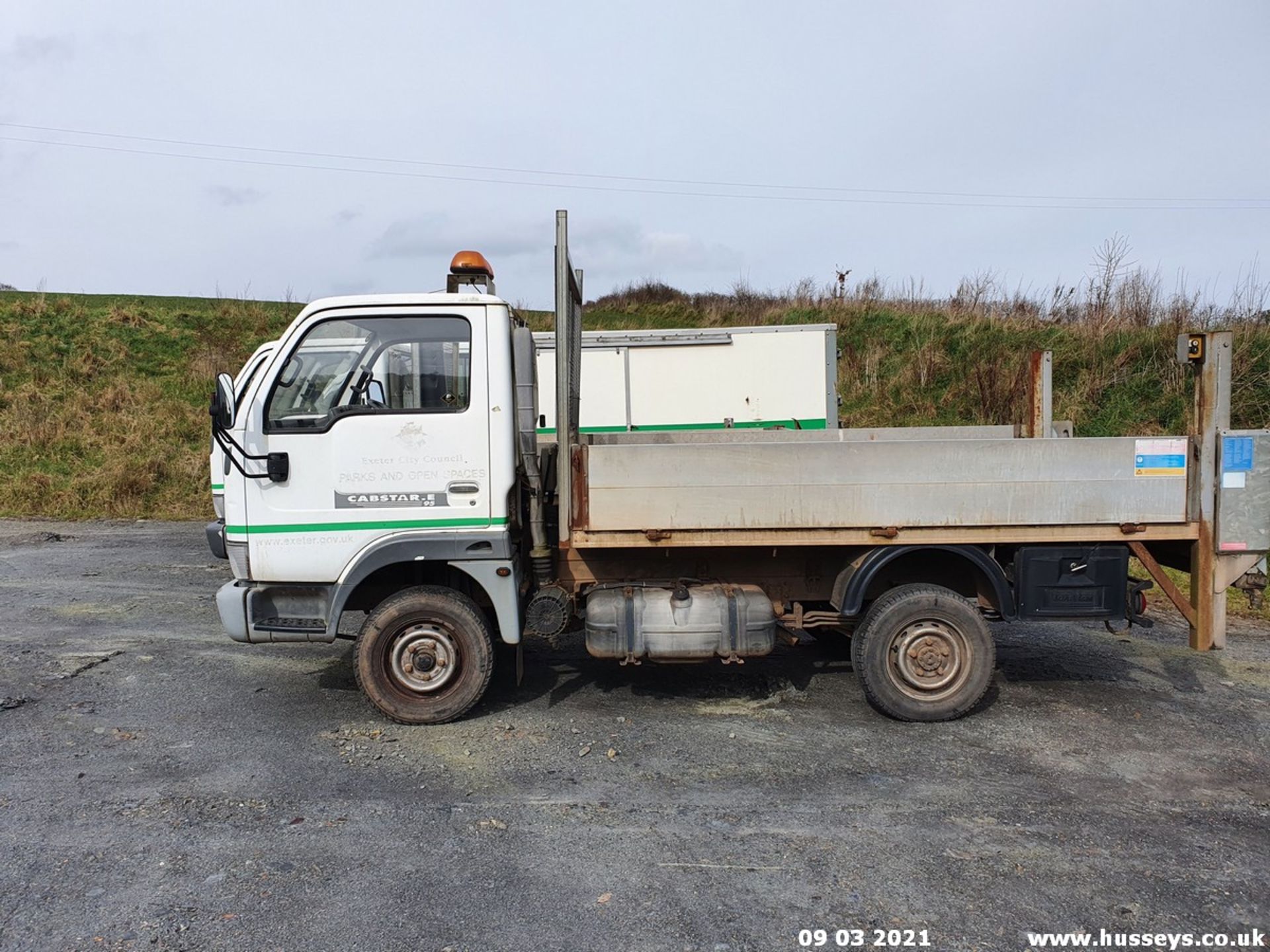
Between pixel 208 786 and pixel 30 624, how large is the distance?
4.41 meters

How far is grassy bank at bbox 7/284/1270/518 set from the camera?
555 inches

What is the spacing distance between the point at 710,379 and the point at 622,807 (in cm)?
823

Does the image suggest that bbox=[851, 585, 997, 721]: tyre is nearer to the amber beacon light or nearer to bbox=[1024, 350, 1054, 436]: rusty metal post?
bbox=[1024, 350, 1054, 436]: rusty metal post

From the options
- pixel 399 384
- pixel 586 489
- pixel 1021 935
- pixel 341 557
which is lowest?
pixel 1021 935

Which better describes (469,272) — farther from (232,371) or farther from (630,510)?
(232,371)

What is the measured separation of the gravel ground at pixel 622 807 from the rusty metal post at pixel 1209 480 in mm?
646

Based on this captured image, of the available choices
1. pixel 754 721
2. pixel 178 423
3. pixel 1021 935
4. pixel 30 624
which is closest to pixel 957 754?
pixel 754 721

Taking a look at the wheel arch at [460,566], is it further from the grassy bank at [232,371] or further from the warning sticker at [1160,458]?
the grassy bank at [232,371]

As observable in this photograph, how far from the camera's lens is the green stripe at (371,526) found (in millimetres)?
4832

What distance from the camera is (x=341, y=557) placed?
15.9 feet

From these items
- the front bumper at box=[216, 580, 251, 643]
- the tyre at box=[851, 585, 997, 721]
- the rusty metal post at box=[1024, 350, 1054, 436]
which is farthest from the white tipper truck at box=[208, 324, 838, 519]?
the front bumper at box=[216, 580, 251, 643]

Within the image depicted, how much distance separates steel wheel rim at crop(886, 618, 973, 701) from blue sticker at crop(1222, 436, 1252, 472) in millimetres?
1796

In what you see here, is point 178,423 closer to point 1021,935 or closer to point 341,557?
point 341,557

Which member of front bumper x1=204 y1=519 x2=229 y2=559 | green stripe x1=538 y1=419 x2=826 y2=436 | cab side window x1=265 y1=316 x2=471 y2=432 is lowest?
front bumper x1=204 y1=519 x2=229 y2=559
